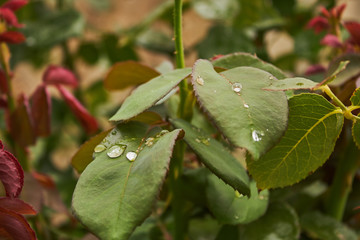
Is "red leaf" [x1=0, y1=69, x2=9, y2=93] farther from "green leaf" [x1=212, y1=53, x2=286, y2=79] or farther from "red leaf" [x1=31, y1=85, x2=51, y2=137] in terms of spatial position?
"green leaf" [x1=212, y1=53, x2=286, y2=79]

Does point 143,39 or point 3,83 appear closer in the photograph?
point 3,83

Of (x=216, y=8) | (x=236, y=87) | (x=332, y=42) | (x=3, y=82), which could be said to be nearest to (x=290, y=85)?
(x=236, y=87)

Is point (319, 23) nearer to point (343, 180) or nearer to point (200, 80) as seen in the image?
point (343, 180)

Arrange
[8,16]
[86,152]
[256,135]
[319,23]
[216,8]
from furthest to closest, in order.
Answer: [216,8] < [319,23] < [8,16] < [86,152] < [256,135]

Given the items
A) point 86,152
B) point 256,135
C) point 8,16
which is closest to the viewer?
point 256,135

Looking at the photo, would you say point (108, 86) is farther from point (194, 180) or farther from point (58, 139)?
point (58, 139)

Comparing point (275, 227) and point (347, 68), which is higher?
point (347, 68)

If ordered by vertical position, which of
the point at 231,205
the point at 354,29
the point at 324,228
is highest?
the point at 354,29
